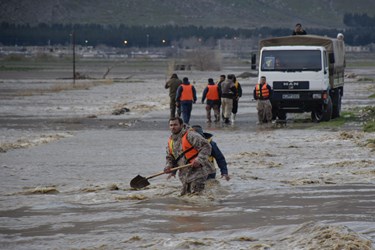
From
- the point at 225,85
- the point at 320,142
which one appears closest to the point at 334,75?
the point at 225,85

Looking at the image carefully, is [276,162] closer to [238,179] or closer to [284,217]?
[238,179]

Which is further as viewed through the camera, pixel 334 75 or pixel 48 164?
pixel 334 75

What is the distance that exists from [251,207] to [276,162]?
667 cm

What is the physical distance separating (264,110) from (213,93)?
1966 millimetres

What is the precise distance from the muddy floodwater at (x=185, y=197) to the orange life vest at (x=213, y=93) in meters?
1.14

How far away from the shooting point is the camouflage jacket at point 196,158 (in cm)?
1702

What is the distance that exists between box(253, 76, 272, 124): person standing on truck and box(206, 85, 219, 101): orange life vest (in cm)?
168

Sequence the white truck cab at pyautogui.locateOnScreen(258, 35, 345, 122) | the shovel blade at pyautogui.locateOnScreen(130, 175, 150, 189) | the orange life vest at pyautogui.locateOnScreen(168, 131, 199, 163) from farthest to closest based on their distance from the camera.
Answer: the white truck cab at pyautogui.locateOnScreen(258, 35, 345, 122) < the shovel blade at pyautogui.locateOnScreen(130, 175, 150, 189) < the orange life vest at pyautogui.locateOnScreen(168, 131, 199, 163)

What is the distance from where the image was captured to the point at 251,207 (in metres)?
17.3

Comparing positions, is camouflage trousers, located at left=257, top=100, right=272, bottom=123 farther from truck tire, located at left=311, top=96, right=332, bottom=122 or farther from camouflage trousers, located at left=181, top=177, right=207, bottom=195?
camouflage trousers, located at left=181, top=177, right=207, bottom=195

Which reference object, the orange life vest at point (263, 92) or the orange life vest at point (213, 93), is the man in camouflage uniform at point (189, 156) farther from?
the orange life vest at point (213, 93)

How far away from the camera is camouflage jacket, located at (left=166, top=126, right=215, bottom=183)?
1702 cm

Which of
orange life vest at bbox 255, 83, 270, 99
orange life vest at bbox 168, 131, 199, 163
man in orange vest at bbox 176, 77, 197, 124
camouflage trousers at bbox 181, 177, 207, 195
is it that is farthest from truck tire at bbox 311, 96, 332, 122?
orange life vest at bbox 168, 131, 199, 163

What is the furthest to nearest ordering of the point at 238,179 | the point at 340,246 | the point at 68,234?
the point at 238,179 → the point at 68,234 → the point at 340,246
